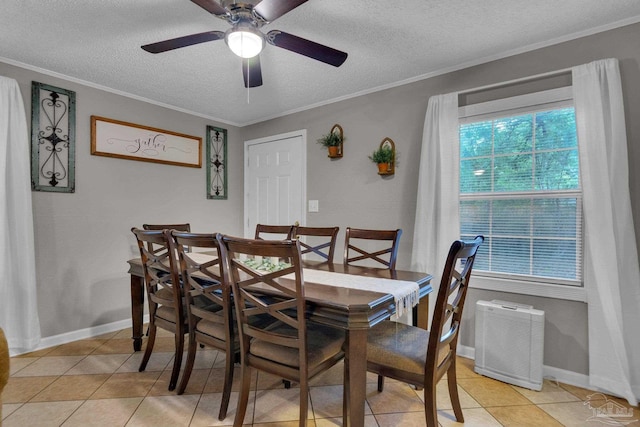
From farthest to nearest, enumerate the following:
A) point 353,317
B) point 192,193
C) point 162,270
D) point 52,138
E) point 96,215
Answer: point 192,193 → point 96,215 → point 52,138 → point 162,270 → point 353,317

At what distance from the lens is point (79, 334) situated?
2951 millimetres

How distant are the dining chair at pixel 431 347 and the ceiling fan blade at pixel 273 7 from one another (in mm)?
1297

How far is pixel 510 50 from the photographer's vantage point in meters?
2.41

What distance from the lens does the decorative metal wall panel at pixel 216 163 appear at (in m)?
3.98

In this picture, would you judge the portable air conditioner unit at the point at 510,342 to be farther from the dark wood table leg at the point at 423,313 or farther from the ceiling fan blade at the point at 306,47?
the ceiling fan blade at the point at 306,47

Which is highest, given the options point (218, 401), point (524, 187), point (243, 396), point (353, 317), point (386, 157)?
point (386, 157)

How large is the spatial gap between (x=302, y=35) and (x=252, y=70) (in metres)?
0.45

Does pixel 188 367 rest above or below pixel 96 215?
below

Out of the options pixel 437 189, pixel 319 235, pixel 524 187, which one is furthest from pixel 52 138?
pixel 524 187

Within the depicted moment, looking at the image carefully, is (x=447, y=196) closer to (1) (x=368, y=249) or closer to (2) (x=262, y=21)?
(1) (x=368, y=249)

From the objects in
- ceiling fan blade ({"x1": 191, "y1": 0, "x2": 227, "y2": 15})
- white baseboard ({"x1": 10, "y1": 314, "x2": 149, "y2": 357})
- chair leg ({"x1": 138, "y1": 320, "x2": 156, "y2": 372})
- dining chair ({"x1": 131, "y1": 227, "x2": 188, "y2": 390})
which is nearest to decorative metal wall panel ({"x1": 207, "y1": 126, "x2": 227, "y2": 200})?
white baseboard ({"x1": 10, "y1": 314, "x2": 149, "y2": 357})

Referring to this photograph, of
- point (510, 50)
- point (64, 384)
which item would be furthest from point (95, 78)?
point (510, 50)

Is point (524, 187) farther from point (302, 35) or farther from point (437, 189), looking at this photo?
point (302, 35)

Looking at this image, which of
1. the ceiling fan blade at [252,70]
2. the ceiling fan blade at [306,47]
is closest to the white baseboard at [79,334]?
the ceiling fan blade at [252,70]
